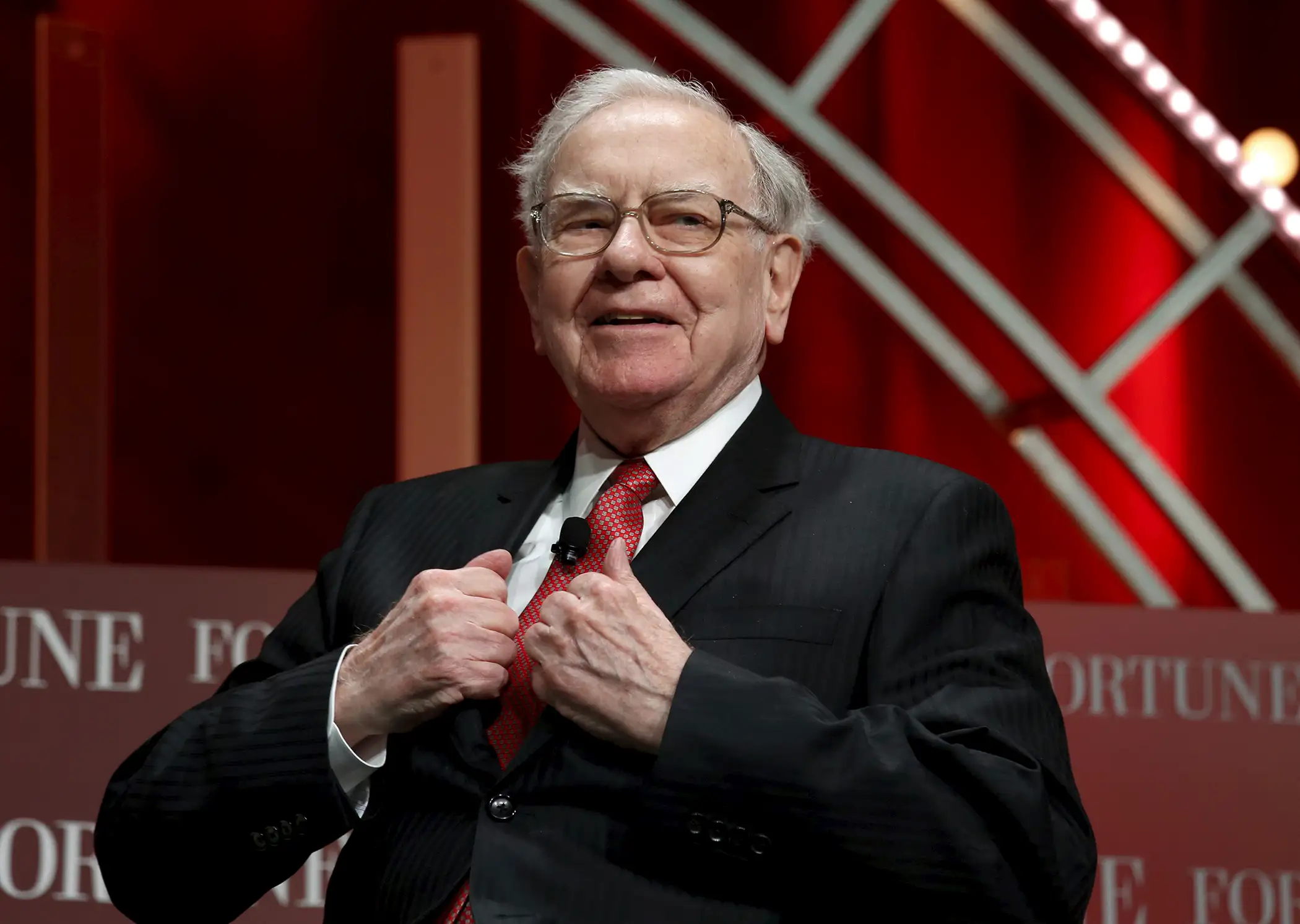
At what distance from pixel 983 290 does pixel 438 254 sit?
1126 millimetres

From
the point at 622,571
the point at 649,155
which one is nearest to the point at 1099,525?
the point at 649,155

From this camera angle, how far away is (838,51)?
11.0ft

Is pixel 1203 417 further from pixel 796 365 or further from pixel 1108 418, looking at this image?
pixel 796 365

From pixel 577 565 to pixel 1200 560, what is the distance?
1.90m

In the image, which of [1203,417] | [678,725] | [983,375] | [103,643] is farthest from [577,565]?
[1203,417]

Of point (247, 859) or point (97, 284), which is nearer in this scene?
point (247, 859)

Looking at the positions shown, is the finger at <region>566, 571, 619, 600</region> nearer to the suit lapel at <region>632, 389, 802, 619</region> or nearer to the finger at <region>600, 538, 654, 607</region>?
the finger at <region>600, 538, 654, 607</region>

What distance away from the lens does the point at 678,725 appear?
4.90 feet

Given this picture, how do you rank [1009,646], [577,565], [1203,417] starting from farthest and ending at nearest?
1. [1203,417]
2. [577,565]
3. [1009,646]

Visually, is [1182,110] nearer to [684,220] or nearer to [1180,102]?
[1180,102]

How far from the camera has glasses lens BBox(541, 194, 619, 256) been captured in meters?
1.86

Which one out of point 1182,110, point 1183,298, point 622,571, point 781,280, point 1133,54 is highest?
point 1133,54

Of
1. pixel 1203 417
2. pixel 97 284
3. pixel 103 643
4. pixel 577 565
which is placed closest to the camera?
pixel 577 565

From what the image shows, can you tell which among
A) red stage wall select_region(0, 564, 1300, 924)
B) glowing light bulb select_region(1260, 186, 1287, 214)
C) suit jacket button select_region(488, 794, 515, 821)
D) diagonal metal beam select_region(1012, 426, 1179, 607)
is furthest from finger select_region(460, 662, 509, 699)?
glowing light bulb select_region(1260, 186, 1287, 214)
